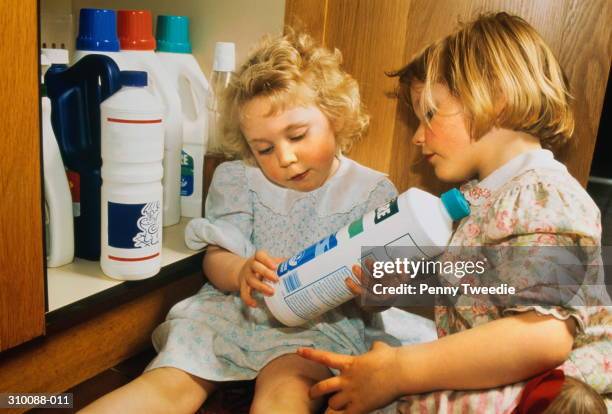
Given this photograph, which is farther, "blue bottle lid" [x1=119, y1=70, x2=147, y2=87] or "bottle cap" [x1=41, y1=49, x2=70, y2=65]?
"bottle cap" [x1=41, y1=49, x2=70, y2=65]

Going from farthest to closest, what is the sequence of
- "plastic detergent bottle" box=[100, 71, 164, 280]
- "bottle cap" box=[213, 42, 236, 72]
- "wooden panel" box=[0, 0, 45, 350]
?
"bottle cap" box=[213, 42, 236, 72] < "plastic detergent bottle" box=[100, 71, 164, 280] < "wooden panel" box=[0, 0, 45, 350]

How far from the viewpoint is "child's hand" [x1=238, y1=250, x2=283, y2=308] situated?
912 millimetres

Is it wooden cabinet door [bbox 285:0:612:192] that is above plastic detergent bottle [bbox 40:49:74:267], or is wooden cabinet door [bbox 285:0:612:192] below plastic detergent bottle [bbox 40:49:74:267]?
above

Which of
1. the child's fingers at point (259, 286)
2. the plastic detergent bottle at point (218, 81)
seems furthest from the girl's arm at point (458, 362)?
the plastic detergent bottle at point (218, 81)

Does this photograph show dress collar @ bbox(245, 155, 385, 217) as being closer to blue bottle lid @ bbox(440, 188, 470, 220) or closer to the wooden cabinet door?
the wooden cabinet door

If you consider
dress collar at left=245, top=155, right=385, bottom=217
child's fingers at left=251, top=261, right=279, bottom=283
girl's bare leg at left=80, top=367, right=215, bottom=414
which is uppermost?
dress collar at left=245, top=155, right=385, bottom=217

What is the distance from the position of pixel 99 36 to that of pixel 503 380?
87 centimetres

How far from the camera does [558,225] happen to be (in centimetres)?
75

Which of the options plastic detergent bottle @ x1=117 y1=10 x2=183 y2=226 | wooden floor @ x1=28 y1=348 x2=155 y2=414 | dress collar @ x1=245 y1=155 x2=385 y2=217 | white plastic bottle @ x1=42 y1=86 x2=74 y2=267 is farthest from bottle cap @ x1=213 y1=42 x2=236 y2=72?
wooden floor @ x1=28 y1=348 x2=155 y2=414

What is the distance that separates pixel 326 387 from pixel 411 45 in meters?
0.60

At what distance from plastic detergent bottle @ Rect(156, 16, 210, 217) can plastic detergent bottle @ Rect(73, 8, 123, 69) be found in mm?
134

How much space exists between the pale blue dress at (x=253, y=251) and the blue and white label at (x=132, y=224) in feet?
0.37

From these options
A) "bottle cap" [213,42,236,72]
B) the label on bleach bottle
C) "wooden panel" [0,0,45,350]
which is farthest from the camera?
the label on bleach bottle

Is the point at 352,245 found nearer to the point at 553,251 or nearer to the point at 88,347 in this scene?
the point at 553,251
